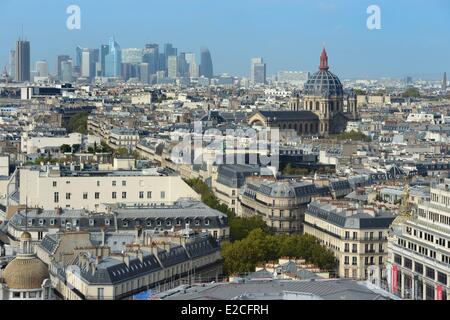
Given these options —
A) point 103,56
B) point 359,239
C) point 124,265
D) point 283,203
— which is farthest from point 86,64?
point 124,265

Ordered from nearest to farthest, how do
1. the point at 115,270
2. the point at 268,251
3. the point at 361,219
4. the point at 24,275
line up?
the point at 24,275, the point at 115,270, the point at 268,251, the point at 361,219

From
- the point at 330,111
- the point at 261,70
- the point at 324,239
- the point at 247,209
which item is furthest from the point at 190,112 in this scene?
the point at 261,70

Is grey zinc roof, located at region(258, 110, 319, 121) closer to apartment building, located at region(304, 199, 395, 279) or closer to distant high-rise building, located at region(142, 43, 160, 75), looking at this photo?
apartment building, located at region(304, 199, 395, 279)

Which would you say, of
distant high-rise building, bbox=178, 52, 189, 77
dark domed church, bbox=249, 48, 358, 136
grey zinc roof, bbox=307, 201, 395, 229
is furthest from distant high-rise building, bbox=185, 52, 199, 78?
grey zinc roof, bbox=307, 201, 395, 229

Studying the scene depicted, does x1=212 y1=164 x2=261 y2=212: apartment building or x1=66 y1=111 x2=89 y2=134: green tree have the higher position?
x1=66 y1=111 x2=89 y2=134: green tree

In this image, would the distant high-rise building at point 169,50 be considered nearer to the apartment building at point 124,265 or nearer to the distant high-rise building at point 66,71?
the distant high-rise building at point 66,71

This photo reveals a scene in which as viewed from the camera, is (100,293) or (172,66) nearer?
(100,293)

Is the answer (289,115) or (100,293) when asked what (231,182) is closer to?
(100,293)

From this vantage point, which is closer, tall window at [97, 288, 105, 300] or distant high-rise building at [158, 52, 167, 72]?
tall window at [97, 288, 105, 300]
